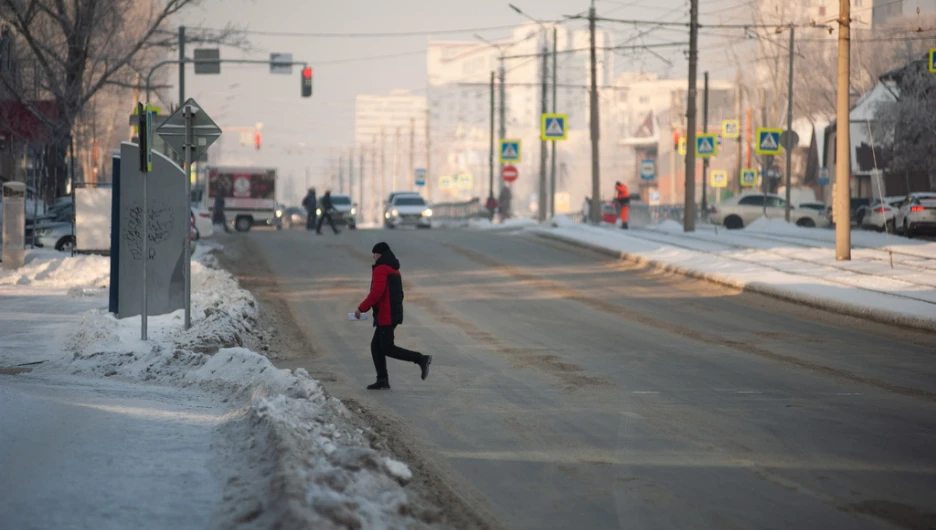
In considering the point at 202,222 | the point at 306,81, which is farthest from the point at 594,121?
the point at 202,222

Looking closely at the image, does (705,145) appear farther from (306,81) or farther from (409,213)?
(306,81)

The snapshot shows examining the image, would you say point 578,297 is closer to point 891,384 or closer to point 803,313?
point 803,313

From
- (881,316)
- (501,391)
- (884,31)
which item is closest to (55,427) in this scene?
(501,391)

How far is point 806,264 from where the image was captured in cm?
2670

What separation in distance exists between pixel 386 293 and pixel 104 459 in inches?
195

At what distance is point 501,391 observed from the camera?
11.7 metres

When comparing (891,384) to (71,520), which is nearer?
(71,520)

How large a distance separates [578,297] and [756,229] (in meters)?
24.7

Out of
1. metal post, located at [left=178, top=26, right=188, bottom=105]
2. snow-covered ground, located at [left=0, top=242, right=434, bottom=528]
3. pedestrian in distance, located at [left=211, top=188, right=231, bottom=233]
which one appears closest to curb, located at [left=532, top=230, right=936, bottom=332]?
snow-covered ground, located at [left=0, top=242, right=434, bottom=528]

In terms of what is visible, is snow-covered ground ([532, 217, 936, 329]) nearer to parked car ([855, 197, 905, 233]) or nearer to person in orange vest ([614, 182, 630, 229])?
person in orange vest ([614, 182, 630, 229])

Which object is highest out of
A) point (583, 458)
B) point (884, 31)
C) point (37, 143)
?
point (884, 31)

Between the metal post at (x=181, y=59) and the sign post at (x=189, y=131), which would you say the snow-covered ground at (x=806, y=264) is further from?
the metal post at (x=181, y=59)

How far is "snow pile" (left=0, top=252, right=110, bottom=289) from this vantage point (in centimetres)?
2259

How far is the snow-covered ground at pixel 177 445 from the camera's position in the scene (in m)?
6.37
